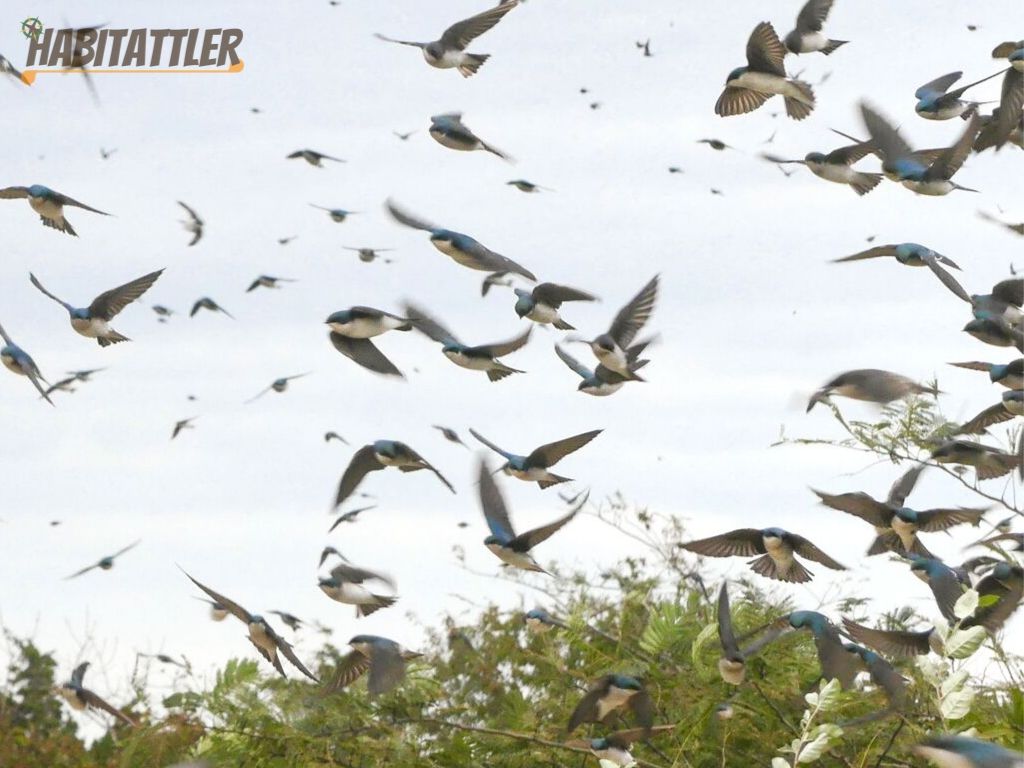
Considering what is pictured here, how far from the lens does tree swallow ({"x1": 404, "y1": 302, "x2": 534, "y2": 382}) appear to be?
8.01 m

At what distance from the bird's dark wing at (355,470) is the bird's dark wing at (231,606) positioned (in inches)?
32.5

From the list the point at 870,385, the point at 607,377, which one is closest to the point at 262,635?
the point at 607,377

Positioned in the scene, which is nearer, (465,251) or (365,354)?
(365,354)

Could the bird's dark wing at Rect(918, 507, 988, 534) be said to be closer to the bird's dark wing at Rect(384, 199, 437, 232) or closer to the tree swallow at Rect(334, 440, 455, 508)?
the tree swallow at Rect(334, 440, 455, 508)

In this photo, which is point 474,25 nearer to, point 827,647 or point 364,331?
point 364,331

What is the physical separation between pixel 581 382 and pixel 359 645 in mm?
1842

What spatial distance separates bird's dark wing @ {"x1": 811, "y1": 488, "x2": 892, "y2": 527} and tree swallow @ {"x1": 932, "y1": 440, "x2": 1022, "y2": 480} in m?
0.50

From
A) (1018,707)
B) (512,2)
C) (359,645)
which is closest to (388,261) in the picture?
(512,2)

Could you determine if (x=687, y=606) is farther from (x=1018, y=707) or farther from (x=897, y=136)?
(x=1018, y=707)

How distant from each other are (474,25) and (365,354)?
273cm

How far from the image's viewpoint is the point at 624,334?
8.10m

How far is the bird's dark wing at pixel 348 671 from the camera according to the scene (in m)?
7.71

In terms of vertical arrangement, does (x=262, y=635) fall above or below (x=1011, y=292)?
below

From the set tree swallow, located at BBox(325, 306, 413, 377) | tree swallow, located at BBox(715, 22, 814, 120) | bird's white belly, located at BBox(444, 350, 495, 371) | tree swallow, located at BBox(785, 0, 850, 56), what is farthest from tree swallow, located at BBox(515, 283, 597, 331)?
tree swallow, located at BBox(785, 0, 850, 56)
